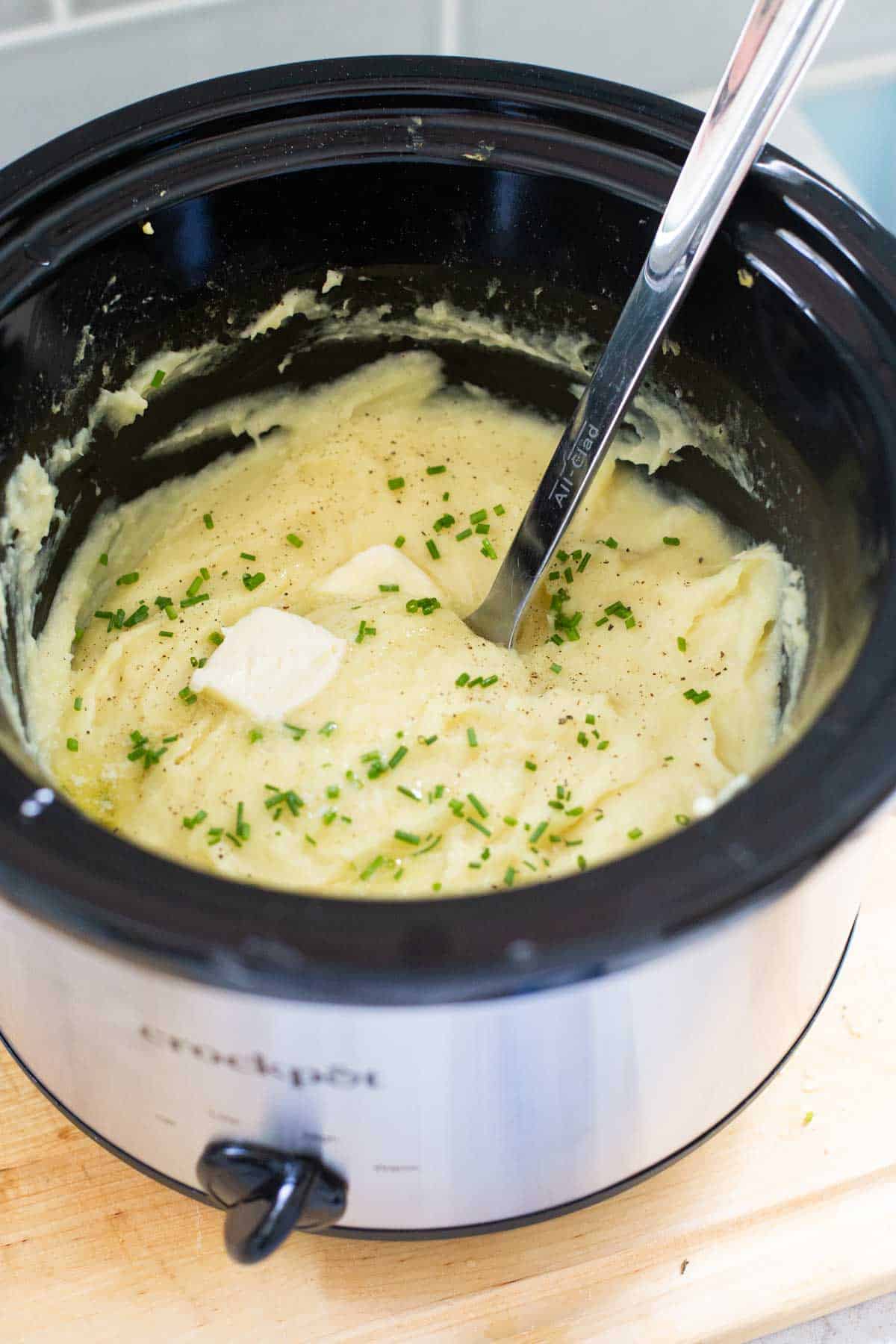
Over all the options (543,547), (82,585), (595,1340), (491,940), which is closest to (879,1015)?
(595,1340)

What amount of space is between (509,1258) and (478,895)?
0.44 metres

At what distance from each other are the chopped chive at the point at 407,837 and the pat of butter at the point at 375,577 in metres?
0.30

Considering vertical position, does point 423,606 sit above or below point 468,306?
below

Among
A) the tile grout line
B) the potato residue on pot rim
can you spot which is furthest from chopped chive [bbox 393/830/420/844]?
the tile grout line

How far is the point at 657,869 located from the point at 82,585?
0.71 metres

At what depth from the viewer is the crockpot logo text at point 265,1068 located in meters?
0.75

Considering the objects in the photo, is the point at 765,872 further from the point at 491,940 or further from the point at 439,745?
the point at 439,745

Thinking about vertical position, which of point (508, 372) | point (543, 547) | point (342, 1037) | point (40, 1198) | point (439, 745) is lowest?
point (40, 1198)

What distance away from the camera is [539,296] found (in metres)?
1.23

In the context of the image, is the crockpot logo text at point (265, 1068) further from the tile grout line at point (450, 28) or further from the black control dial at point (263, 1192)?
the tile grout line at point (450, 28)

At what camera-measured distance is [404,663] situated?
1.17 metres

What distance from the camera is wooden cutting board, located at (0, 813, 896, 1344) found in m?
0.99

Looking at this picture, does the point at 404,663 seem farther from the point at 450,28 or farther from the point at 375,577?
the point at 450,28

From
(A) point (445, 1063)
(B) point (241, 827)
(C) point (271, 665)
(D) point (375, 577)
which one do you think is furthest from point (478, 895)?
(D) point (375, 577)
